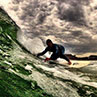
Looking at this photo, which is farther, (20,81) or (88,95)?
(88,95)

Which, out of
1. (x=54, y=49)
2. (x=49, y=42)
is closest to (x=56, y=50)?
(x=54, y=49)

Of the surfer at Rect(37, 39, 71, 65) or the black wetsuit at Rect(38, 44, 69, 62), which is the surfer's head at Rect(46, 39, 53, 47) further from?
the black wetsuit at Rect(38, 44, 69, 62)

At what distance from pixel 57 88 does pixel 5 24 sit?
9.33 meters

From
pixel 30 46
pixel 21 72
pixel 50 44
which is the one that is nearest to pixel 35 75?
pixel 21 72

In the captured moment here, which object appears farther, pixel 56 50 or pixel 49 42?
pixel 56 50

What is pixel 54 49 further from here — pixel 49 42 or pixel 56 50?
pixel 49 42

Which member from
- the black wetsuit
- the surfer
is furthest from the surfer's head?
the black wetsuit

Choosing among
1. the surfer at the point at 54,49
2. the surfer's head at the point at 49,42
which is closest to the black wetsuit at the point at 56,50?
the surfer at the point at 54,49

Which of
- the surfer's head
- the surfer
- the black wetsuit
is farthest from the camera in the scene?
the black wetsuit

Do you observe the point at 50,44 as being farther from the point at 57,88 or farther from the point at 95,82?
the point at 57,88

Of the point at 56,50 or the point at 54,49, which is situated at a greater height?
the point at 54,49

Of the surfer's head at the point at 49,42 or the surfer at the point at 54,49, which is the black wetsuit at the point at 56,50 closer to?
the surfer at the point at 54,49

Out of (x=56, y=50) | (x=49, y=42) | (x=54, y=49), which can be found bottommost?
(x=56, y=50)

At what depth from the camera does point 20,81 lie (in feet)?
18.0
